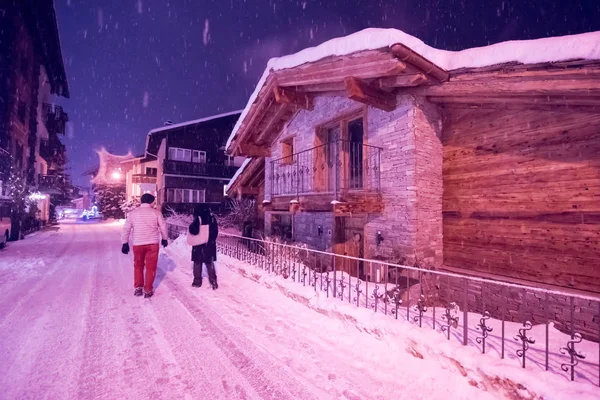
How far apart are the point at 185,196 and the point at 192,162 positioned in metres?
3.18

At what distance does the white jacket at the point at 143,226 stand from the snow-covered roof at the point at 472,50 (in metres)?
5.20

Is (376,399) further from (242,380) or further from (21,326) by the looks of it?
(21,326)

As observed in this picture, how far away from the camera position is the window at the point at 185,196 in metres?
26.6

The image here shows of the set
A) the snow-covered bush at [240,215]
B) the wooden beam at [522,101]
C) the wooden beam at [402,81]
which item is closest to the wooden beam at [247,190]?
the snow-covered bush at [240,215]

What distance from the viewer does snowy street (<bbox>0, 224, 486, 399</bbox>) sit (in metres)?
2.95

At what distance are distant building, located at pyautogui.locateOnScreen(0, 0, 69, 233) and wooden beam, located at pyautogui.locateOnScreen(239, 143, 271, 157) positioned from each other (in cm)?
1132

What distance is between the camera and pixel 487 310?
225 inches

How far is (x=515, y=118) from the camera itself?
18.1 ft

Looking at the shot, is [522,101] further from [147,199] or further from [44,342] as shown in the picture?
[44,342]

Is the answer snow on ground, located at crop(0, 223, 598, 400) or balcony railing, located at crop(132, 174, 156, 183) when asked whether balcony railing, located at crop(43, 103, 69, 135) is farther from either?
snow on ground, located at crop(0, 223, 598, 400)

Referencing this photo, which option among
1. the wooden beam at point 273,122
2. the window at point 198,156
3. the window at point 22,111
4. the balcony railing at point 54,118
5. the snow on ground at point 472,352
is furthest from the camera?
the window at point 198,156

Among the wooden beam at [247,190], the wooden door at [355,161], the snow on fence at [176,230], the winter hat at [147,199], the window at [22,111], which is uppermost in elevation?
the window at [22,111]

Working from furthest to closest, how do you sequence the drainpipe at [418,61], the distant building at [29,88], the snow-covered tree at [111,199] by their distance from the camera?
1. the snow-covered tree at [111,199]
2. the distant building at [29,88]
3. the drainpipe at [418,61]

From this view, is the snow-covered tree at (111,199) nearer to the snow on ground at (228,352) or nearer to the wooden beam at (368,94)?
the snow on ground at (228,352)
